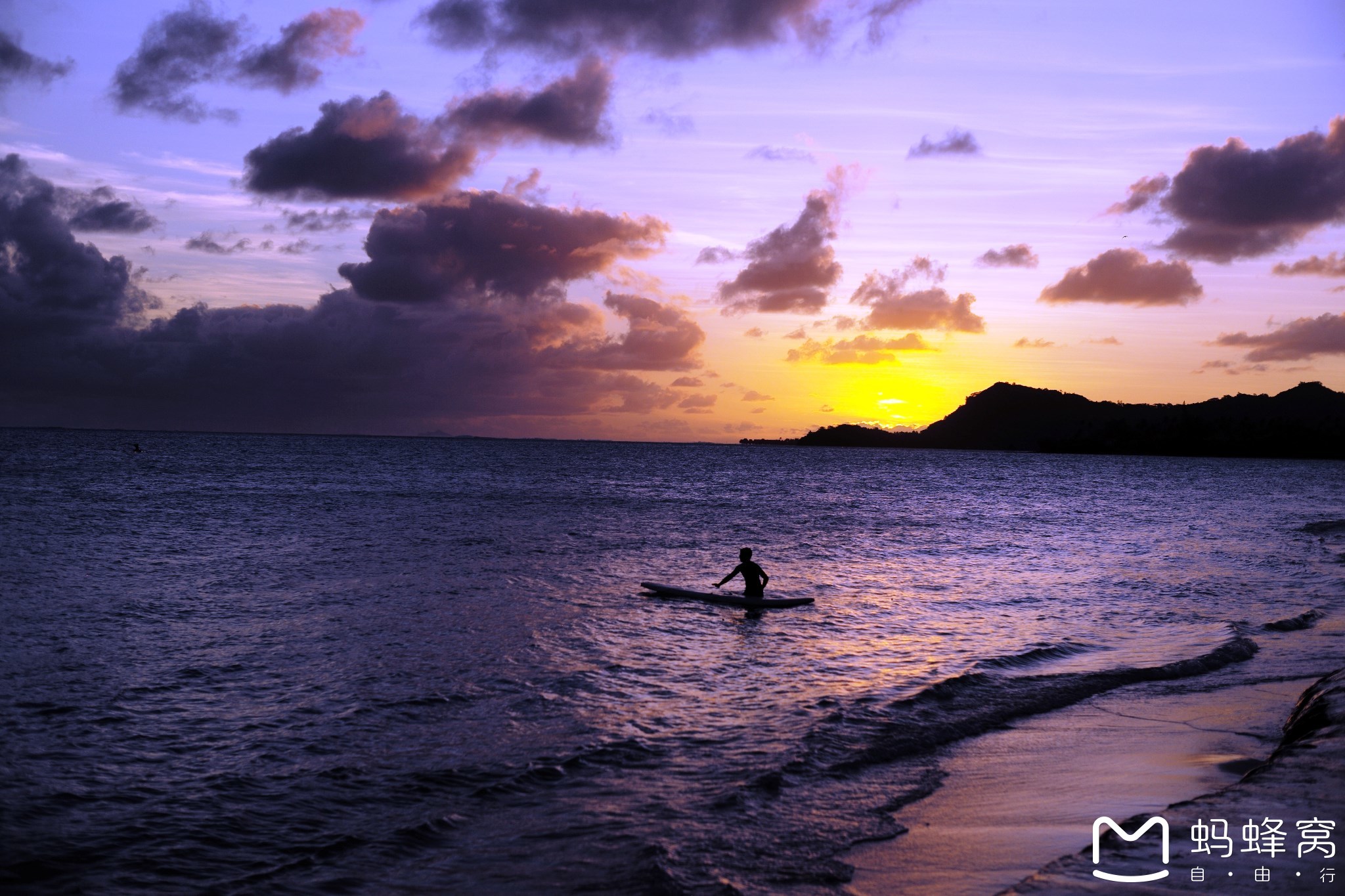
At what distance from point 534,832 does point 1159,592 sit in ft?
83.7

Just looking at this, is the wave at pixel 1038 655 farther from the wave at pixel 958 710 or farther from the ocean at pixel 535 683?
the wave at pixel 958 710

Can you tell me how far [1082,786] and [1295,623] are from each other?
51.7ft

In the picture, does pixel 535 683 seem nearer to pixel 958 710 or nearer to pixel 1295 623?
pixel 958 710

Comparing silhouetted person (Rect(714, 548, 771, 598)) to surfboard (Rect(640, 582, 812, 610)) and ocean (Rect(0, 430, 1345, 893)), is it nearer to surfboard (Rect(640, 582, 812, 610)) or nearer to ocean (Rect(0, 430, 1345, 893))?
surfboard (Rect(640, 582, 812, 610))

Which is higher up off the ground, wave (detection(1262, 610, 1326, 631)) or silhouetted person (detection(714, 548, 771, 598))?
silhouetted person (detection(714, 548, 771, 598))

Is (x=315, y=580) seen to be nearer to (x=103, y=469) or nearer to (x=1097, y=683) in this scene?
(x=1097, y=683)

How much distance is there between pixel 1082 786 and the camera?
10.6 m

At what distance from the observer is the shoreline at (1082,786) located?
8.05 meters

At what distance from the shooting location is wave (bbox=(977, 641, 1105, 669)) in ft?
58.3

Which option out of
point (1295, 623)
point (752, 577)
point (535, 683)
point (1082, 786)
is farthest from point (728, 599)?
point (1295, 623)

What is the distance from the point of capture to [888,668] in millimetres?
17344

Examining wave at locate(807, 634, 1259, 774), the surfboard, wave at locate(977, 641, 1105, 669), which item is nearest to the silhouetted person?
the surfboard

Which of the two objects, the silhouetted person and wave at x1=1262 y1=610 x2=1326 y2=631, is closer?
wave at x1=1262 y1=610 x2=1326 y2=631

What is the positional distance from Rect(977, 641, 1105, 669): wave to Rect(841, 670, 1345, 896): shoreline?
103 inches
